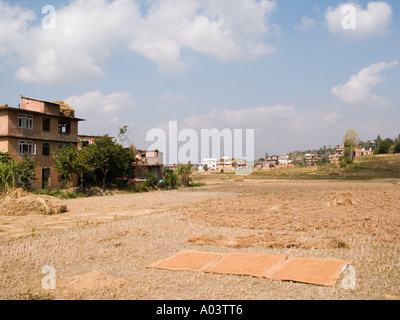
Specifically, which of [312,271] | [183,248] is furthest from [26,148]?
[312,271]

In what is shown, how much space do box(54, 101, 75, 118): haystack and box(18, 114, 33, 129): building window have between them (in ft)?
14.6

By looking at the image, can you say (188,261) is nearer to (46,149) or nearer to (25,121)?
(25,121)

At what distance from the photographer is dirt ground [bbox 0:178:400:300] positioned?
574 centimetres

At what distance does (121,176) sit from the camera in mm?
Answer: 34438

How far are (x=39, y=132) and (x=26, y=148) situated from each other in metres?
1.81

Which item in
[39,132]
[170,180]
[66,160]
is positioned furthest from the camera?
[170,180]

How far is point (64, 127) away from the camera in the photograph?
32.2 metres

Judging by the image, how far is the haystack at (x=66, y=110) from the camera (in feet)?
108

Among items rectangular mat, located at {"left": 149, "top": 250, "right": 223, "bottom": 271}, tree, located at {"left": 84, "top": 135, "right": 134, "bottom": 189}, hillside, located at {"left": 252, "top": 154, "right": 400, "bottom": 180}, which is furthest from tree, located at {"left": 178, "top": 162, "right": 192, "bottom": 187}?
rectangular mat, located at {"left": 149, "top": 250, "right": 223, "bottom": 271}

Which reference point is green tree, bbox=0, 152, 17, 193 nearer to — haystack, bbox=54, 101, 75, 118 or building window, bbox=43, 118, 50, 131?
building window, bbox=43, 118, 50, 131

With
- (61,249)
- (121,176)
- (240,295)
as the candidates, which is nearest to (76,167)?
(121,176)

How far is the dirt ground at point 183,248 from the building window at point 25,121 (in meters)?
13.8

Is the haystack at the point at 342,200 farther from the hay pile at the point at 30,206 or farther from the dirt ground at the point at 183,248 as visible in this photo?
the hay pile at the point at 30,206
